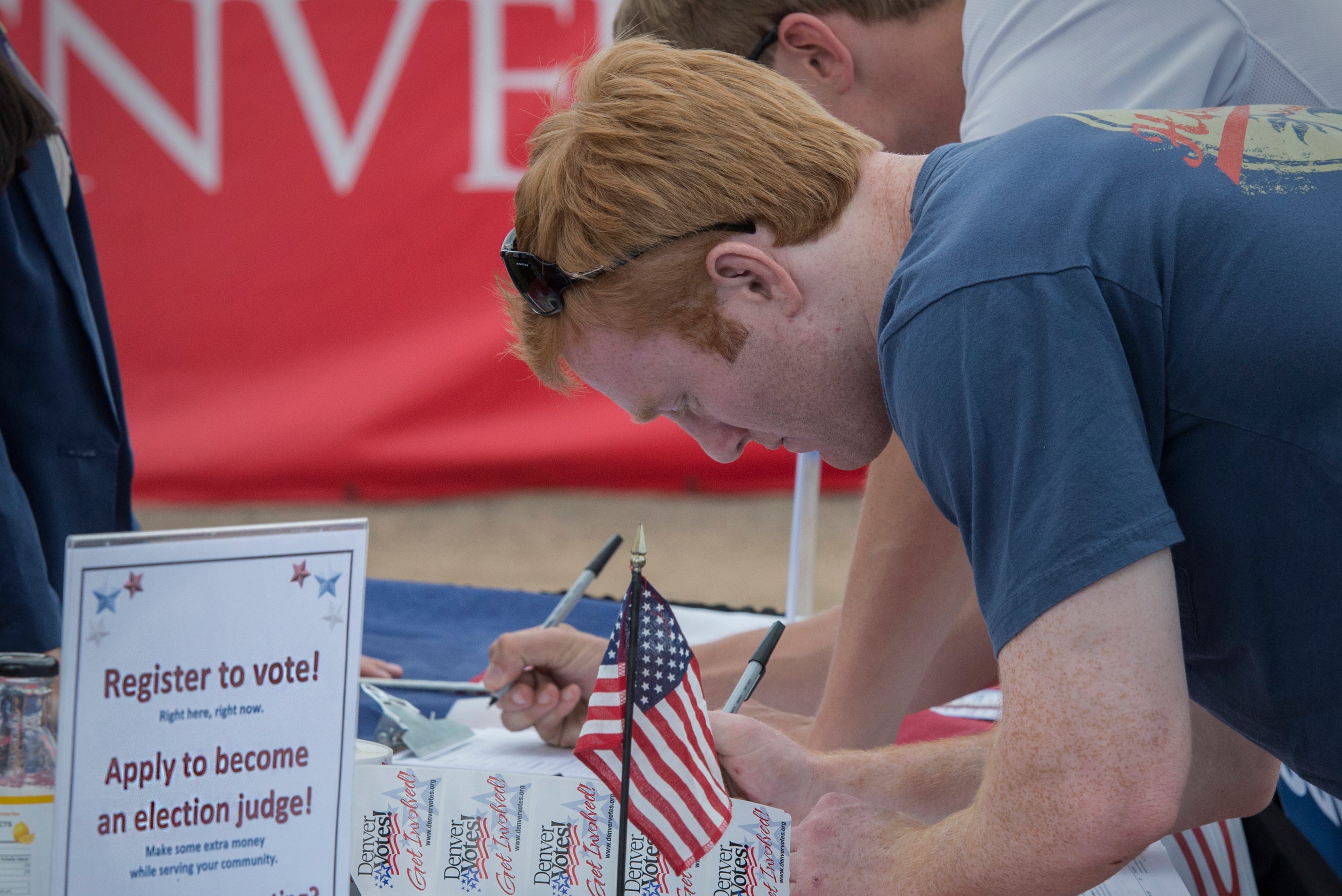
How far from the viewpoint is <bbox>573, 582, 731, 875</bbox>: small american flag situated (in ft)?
2.69

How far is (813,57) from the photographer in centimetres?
147

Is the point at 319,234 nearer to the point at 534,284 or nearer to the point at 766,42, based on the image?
the point at 766,42

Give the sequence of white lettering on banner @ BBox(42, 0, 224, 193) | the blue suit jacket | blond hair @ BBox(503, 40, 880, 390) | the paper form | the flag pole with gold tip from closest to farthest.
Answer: the flag pole with gold tip → blond hair @ BBox(503, 40, 880, 390) → the paper form → the blue suit jacket → white lettering on banner @ BBox(42, 0, 224, 193)

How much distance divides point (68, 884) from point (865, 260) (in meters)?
0.63

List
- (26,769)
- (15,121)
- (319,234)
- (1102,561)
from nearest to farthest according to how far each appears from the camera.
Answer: (1102,561) → (26,769) → (15,121) → (319,234)

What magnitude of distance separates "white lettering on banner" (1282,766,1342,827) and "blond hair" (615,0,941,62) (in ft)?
3.09

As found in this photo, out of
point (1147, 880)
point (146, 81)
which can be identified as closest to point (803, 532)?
point (1147, 880)

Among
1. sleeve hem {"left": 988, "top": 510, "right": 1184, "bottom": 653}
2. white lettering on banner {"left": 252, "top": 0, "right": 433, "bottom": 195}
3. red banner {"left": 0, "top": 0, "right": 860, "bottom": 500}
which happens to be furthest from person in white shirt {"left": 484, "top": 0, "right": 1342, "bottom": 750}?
white lettering on banner {"left": 252, "top": 0, "right": 433, "bottom": 195}

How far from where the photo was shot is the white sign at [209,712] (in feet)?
2.20

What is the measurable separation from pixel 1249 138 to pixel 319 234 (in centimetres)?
377

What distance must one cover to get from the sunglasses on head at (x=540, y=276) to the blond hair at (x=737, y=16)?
21.4 inches

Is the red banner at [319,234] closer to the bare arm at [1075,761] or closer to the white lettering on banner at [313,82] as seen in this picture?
the white lettering on banner at [313,82]

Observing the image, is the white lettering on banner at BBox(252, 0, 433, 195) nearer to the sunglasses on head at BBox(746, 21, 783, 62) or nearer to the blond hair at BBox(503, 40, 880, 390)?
the sunglasses on head at BBox(746, 21, 783, 62)

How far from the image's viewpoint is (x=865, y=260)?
900 millimetres
